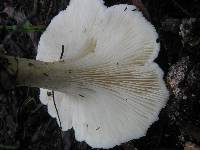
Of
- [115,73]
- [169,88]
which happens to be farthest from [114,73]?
[169,88]

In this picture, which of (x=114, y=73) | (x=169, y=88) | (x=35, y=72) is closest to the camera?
(x=35, y=72)

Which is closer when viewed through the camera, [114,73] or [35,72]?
[35,72]

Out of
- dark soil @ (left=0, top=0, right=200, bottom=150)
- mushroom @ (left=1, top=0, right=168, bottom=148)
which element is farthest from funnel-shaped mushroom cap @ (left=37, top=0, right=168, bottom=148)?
dark soil @ (left=0, top=0, right=200, bottom=150)

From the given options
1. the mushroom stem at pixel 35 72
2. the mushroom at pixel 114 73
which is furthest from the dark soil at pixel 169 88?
the mushroom at pixel 114 73

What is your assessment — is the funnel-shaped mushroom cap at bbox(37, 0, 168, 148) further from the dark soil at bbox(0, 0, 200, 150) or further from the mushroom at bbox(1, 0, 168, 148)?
the dark soil at bbox(0, 0, 200, 150)

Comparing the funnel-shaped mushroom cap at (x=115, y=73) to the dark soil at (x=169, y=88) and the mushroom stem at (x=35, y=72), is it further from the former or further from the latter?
the dark soil at (x=169, y=88)

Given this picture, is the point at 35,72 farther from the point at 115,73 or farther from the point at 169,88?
the point at 169,88
